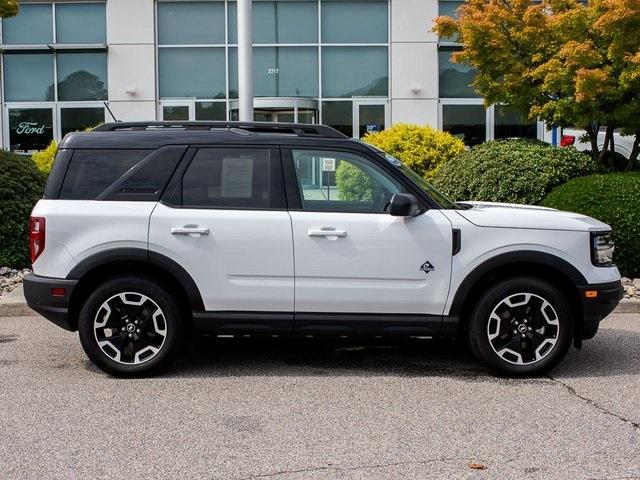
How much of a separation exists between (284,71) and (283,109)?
1415mm

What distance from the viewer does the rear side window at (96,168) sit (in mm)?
6363

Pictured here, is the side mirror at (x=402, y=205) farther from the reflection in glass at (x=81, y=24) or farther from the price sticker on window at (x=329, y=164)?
the reflection in glass at (x=81, y=24)

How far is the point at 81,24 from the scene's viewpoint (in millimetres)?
22656

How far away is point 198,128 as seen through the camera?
6.68 meters

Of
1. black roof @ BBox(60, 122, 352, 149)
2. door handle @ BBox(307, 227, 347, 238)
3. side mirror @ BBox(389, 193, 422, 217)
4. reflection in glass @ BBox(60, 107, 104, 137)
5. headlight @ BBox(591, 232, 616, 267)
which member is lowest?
headlight @ BBox(591, 232, 616, 267)

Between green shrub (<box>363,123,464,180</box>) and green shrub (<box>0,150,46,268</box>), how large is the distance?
5.37 m

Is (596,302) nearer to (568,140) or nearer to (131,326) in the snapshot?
(131,326)

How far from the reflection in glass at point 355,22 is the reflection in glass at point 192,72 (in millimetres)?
2900

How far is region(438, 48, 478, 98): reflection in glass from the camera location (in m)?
22.5

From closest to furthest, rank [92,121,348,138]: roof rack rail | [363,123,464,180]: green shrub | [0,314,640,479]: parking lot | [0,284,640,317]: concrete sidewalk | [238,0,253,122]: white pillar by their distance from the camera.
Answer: [0,314,640,479]: parking lot < [92,121,348,138]: roof rack rail < [0,284,640,317]: concrete sidewalk < [238,0,253,122]: white pillar < [363,123,464,180]: green shrub

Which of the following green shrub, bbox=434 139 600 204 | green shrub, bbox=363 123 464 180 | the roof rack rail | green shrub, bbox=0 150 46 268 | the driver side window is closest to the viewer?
the driver side window

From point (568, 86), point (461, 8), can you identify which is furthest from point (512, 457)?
point (461, 8)

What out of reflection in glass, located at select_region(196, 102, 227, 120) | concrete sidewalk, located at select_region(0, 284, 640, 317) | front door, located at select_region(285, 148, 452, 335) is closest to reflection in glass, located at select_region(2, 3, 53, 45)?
reflection in glass, located at select_region(196, 102, 227, 120)

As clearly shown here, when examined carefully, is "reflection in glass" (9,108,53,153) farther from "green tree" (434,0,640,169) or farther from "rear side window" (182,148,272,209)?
"rear side window" (182,148,272,209)
